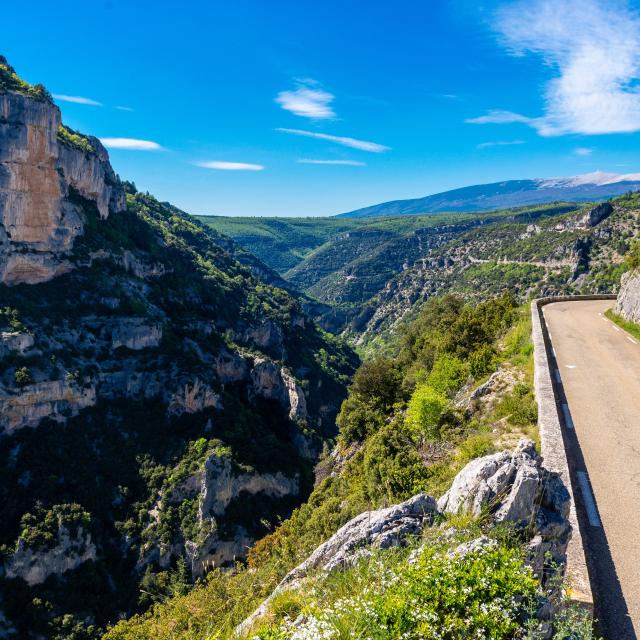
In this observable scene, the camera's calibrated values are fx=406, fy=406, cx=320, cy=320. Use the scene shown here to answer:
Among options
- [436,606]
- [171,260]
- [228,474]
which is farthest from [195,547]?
[171,260]

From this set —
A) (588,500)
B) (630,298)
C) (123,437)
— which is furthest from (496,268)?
(588,500)

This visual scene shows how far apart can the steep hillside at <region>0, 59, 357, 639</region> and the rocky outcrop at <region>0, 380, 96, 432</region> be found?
0.40ft

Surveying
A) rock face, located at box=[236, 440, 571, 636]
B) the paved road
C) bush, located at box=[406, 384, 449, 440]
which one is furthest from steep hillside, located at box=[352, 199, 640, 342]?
rock face, located at box=[236, 440, 571, 636]

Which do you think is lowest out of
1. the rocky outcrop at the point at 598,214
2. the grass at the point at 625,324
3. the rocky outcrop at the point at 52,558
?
the rocky outcrop at the point at 52,558

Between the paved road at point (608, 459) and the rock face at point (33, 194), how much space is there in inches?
2234

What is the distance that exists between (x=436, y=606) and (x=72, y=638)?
125 feet

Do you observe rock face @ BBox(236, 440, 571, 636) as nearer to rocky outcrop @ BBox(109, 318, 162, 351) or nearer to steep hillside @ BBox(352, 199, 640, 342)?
rocky outcrop @ BBox(109, 318, 162, 351)

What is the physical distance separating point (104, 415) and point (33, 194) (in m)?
30.3

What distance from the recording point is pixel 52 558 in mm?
35125

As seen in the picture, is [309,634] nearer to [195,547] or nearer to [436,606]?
[436,606]

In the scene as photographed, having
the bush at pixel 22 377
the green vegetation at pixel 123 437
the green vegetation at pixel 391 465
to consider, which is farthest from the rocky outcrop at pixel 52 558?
the green vegetation at pixel 391 465

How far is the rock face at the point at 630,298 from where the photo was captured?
2393 cm

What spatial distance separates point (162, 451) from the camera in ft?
153

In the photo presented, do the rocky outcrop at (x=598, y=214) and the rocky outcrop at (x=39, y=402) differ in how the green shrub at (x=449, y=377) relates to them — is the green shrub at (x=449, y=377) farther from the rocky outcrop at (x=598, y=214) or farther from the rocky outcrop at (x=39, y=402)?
the rocky outcrop at (x=598, y=214)
